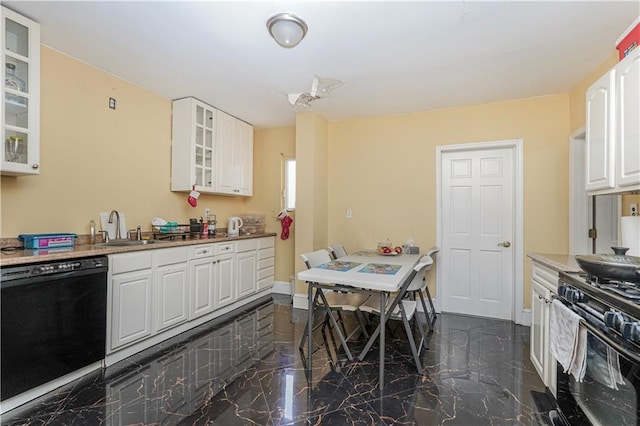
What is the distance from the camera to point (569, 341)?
5.04 feet

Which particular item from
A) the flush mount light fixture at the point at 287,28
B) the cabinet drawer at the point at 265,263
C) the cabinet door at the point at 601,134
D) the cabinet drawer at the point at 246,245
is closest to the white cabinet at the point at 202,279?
the cabinet drawer at the point at 246,245

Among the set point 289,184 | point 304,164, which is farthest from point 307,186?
point 289,184

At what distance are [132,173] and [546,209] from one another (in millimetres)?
4527

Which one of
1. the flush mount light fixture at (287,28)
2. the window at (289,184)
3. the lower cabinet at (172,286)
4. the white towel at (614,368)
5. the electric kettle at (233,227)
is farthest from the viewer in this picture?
the window at (289,184)

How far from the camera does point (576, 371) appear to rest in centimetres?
148

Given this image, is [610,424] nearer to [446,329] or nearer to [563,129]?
[446,329]

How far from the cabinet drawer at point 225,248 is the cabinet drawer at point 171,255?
0.46 meters

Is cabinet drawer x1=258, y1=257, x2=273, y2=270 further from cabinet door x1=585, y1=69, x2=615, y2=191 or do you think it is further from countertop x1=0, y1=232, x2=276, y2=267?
cabinet door x1=585, y1=69, x2=615, y2=191

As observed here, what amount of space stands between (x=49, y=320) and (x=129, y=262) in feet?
2.12

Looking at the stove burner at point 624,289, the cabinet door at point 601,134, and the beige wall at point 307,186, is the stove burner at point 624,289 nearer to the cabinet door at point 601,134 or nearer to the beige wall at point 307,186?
the cabinet door at point 601,134

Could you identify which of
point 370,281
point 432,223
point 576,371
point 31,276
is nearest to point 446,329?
point 432,223

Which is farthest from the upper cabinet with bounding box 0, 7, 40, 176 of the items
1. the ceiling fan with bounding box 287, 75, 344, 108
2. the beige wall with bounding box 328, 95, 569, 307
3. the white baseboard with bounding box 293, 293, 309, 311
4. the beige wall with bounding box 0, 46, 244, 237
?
the beige wall with bounding box 328, 95, 569, 307

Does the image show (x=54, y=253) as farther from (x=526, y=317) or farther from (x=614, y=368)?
(x=526, y=317)

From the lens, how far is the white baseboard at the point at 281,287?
4.69 m
